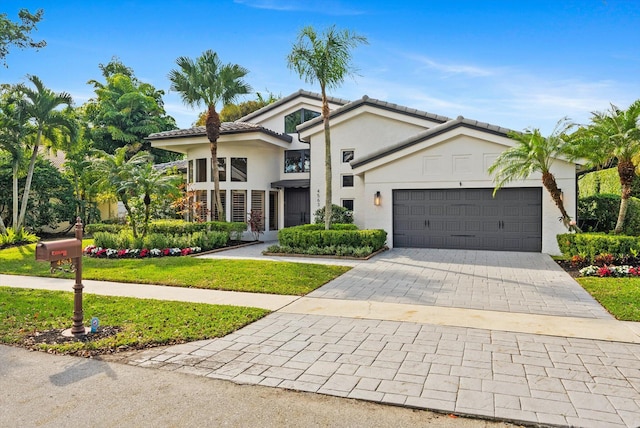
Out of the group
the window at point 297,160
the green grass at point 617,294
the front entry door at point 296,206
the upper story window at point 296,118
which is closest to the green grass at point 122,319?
the green grass at point 617,294

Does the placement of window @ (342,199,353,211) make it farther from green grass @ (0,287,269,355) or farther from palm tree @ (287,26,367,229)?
green grass @ (0,287,269,355)

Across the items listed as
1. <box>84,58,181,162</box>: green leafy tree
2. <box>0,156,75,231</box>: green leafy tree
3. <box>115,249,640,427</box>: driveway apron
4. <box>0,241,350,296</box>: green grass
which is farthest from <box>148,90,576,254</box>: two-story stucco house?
<box>84,58,181,162</box>: green leafy tree

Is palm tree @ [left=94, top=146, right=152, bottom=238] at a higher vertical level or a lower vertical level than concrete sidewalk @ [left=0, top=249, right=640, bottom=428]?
higher

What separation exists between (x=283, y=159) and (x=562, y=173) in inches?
495

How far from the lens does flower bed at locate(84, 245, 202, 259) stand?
45.0 ft

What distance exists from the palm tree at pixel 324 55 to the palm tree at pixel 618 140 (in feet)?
25.6

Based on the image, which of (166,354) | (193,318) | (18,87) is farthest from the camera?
(18,87)

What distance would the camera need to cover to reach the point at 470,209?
14992mm

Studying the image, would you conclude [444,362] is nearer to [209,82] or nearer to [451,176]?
[451,176]

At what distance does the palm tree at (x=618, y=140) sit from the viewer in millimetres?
10836

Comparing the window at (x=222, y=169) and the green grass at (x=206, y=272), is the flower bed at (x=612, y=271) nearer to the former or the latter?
the green grass at (x=206, y=272)

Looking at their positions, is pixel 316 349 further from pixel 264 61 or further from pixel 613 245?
pixel 264 61

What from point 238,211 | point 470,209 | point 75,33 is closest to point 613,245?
point 470,209

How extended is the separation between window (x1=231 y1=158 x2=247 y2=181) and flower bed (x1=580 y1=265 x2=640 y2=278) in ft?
47.2
